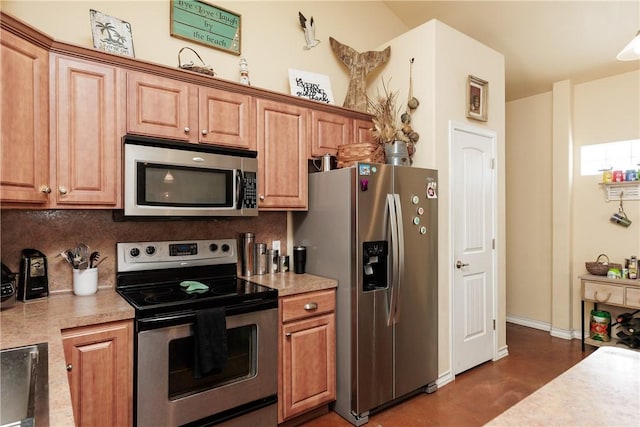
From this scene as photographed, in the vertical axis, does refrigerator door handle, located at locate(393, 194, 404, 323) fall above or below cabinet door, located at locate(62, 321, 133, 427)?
above

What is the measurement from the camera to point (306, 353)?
93.2 inches

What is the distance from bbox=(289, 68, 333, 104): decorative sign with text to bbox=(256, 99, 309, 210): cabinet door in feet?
1.22

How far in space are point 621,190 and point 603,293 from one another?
43.1 inches

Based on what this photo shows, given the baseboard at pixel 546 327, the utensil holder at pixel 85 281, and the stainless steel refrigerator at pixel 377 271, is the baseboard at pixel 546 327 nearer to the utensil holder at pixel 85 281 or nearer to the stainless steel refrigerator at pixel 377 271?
the stainless steel refrigerator at pixel 377 271

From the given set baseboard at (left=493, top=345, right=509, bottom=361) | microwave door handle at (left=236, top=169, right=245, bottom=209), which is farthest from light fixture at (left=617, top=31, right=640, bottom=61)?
baseboard at (left=493, top=345, right=509, bottom=361)

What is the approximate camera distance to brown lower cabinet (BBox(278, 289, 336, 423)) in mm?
2268

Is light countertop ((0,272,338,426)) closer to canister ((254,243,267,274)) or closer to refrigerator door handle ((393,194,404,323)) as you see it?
canister ((254,243,267,274))

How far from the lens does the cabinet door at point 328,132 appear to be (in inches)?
109

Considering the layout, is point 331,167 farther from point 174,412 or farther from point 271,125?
point 174,412

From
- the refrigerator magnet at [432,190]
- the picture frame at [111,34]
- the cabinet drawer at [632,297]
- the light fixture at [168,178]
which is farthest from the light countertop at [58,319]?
the cabinet drawer at [632,297]

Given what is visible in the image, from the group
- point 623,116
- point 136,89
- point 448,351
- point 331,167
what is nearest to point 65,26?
point 136,89

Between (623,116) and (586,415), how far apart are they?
13.8 ft

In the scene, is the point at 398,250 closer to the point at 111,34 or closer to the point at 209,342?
the point at 209,342

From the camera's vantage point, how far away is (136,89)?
202cm
